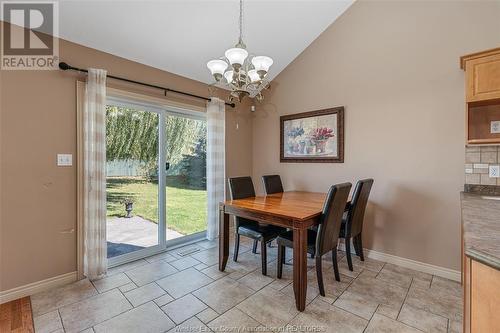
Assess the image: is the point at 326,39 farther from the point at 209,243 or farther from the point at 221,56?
the point at 209,243

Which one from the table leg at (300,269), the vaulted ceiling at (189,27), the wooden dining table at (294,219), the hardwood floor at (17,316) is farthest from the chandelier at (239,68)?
the hardwood floor at (17,316)

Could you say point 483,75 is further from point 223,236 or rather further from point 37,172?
point 37,172

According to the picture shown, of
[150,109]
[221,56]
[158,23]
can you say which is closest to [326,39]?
[221,56]

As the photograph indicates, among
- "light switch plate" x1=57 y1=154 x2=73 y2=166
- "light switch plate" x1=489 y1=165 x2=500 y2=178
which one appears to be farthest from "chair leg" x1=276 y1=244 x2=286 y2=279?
"light switch plate" x1=57 y1=154 x2=73 y2=166

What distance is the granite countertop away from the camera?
85 centimetres

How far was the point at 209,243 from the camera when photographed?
347cm

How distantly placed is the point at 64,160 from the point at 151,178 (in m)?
0.97

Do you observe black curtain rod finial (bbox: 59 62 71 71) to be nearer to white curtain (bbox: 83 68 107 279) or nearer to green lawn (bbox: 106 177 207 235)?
white curtain (bbox: 83 68 107 279)

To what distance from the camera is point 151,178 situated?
3.11m

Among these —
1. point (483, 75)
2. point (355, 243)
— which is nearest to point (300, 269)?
point (355, 243)

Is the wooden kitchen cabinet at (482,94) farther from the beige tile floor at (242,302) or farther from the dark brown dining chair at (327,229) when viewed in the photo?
the beige tile floor at (242,302)

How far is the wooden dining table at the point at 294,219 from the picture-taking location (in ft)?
6.23

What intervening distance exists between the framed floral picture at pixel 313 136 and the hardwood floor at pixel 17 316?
3348 mm

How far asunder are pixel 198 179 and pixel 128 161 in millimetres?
1109
